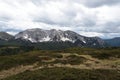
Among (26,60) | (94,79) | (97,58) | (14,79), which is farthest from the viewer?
(97,58)

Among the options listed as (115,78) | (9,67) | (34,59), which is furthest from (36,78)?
(34,59)

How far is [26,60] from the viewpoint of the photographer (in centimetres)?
6419

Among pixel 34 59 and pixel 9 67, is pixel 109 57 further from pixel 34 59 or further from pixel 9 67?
pixel 9 67

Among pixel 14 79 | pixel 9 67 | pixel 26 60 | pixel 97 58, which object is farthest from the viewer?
pixel 97 58

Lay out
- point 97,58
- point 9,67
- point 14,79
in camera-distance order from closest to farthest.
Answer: point 14,79, point 9,67, point 97,58

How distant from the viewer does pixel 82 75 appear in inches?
1464

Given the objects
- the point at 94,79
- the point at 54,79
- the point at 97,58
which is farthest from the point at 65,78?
the point at 97,58

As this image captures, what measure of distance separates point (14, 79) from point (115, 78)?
16.6 m

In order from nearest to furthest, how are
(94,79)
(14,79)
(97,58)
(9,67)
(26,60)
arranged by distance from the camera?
1. (94,79)
2. (14,79)
3. (9,67)
4. (26,60)
5. (97,58)

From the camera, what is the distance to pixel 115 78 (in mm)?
36719

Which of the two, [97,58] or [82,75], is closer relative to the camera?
[82,75]

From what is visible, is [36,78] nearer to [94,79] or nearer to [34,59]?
[94,79]

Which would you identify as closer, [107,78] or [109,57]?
[107,78]

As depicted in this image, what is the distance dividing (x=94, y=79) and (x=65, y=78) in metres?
4.46
